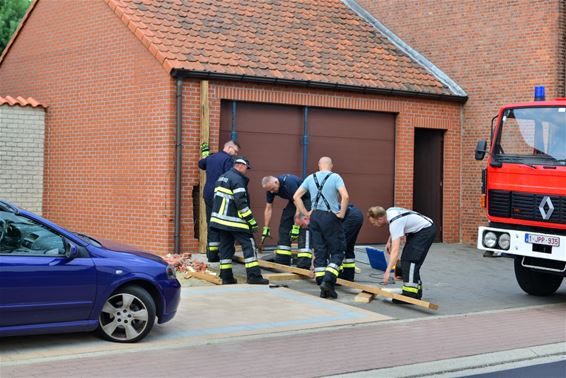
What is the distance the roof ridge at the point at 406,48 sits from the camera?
1820 cm

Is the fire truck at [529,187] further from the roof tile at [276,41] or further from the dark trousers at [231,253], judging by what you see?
the roof tile at [276,41]

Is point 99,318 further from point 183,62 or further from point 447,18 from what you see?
point 447,18

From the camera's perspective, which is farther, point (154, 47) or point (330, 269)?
point (154, 47)

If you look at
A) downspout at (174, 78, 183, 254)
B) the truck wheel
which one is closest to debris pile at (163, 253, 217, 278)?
downspout at (174, 78, 183, 254)

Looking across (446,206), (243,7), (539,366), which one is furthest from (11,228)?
(446,206)

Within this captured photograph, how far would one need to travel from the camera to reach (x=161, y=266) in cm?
809

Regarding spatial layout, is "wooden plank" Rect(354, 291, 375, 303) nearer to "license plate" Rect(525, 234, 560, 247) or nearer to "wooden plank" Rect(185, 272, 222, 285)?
"wooden plank" Rect(185, 272, 222, 285)

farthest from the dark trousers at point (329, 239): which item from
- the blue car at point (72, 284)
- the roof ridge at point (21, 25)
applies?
the roof ridge at point (21, 25)

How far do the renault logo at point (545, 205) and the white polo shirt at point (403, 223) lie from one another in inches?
59.5

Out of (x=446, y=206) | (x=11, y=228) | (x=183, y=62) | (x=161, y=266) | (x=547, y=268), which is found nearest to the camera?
(x=11, y=228)

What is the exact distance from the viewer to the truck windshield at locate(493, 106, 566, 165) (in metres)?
10.6

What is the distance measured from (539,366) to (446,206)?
1033 centimetres

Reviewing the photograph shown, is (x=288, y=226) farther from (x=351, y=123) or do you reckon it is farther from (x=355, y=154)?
(x=351, y=123)

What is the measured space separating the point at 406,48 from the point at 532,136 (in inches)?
343
